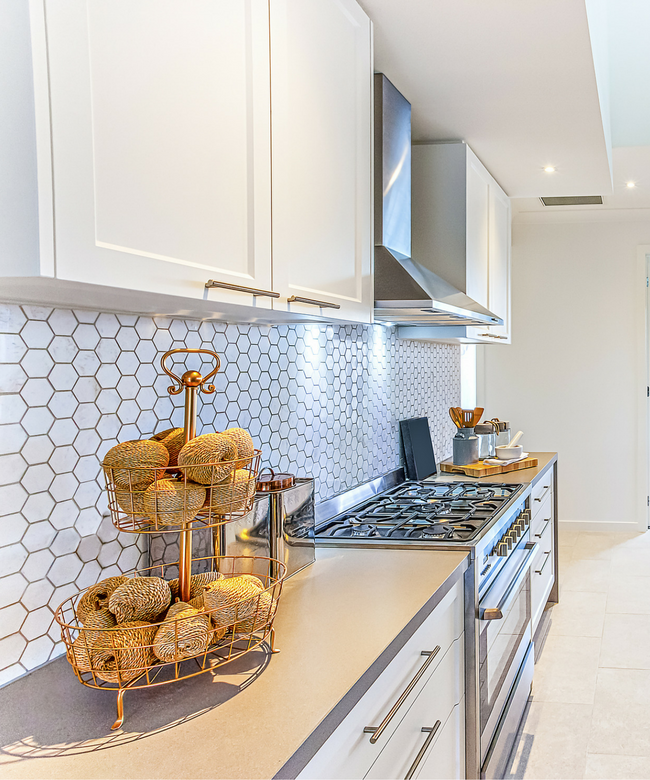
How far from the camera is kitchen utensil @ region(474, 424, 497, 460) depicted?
3.62 meters

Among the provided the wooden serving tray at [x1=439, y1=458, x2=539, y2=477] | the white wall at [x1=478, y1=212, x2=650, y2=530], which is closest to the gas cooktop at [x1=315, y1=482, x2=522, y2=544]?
the wooden serving tray at [x1=439, y1=458, x2=539, y2=477]

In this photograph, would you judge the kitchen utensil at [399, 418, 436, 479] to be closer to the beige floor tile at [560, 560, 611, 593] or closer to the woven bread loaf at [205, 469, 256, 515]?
the beige floor tile at [560, 560, 611, 593]

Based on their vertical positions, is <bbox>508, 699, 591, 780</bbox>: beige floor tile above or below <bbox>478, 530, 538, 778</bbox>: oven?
below

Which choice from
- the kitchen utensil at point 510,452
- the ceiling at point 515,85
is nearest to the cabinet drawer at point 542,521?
the kitchen utensil at point 510,452

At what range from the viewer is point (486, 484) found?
3.05m

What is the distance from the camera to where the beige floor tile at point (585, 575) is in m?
4.27

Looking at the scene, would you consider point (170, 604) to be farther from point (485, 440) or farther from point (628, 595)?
point (628, 595)

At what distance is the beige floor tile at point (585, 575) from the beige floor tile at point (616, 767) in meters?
1.84

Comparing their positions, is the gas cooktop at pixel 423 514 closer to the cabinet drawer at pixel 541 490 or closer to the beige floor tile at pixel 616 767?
the cabinet drawer at pixel 541 490

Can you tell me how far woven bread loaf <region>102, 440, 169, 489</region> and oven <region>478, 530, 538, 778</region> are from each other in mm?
1155

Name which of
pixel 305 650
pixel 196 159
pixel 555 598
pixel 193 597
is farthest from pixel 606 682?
pixel 196 159

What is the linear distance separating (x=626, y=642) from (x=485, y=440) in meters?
1.16

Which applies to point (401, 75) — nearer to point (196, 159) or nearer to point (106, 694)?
point (196, 159)

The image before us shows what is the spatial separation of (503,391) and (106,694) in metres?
4.99
